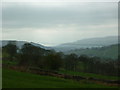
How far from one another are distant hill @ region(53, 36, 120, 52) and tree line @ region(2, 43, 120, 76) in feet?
13.7

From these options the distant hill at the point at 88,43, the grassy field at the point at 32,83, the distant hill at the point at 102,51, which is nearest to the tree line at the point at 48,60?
the distant hill at the point at 88,43

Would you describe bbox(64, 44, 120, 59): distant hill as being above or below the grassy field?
above

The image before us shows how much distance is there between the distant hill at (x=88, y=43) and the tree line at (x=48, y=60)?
4.18m

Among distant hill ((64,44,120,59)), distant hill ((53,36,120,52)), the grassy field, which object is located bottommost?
the grassy field

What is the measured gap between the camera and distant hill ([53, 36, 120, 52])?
1831 inches

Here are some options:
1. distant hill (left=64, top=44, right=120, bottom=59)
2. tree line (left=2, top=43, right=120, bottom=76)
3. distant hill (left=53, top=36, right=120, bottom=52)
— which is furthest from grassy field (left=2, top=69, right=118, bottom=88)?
distant hill (left=64, top=44, right=120, bottom=59)

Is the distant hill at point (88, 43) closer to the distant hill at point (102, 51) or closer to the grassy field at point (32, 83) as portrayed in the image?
the distant hill at point (102, 51)

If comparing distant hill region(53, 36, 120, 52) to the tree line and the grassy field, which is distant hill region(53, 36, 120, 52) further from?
the grassy field

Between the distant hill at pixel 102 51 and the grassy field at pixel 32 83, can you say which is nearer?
the grassy field at pixel 32 83

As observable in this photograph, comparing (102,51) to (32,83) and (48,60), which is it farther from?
(32,83)

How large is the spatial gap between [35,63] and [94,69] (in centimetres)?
1184

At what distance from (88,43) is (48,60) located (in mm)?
31994

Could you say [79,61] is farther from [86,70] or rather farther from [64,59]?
[64,59]

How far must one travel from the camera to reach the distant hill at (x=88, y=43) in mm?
46500
